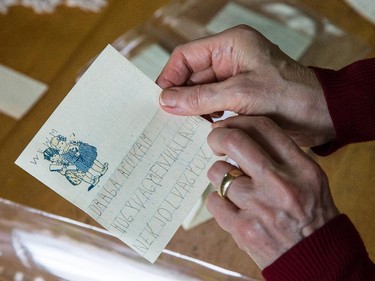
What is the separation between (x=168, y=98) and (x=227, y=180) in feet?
0.45

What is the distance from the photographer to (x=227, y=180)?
0.63 m

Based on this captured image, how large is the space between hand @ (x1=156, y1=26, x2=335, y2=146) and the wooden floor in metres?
0.17

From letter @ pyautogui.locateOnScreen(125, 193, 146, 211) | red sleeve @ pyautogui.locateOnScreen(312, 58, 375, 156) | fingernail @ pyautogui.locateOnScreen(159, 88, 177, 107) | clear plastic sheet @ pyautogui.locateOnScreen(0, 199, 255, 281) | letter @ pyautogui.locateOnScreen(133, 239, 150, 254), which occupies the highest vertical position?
red sleeve @ pyautogui.locateOnScreen(312, 58, 375, 156)

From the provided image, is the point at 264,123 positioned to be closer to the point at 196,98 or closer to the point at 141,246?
the point at 196,98

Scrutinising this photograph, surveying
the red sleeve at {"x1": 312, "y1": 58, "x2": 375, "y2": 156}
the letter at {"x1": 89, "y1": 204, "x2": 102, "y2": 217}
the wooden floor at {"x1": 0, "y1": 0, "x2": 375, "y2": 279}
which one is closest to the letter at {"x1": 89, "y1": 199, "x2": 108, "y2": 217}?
the letter at {"x1": 89, "y1": 204, "x2": 102, "y2": 217}

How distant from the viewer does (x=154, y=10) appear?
2.99ft

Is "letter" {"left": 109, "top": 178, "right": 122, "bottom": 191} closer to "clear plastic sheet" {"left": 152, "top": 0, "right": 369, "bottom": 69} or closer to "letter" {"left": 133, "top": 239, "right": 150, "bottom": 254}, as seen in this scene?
"letter" {"left": 133, "top": 239, "right": 150, "bottom": 254}

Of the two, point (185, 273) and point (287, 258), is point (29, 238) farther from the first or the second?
point (287, 258)

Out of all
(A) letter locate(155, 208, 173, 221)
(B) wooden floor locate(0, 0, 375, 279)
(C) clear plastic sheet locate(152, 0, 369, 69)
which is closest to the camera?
(A) letter locate(155, 208, 173, 221)

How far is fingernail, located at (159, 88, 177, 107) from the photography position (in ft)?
2.24

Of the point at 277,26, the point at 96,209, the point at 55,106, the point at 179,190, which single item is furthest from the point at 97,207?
the point at 277,26

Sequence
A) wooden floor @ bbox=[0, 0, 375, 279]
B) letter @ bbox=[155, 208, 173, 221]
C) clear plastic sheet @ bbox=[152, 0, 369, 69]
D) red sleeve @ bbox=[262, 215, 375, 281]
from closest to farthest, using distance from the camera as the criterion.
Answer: red sleeve @ bbox=[262, 215, 375, 281] < letter @ bbox=[155, 208, 173, 221] < wooden floor @ bbox=[0, 0, 375, 279] < clear plastic sheet @ bbox=[152, 0, 369, 69]

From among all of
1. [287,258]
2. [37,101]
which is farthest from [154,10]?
[287,258]

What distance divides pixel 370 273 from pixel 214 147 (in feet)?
0.76
